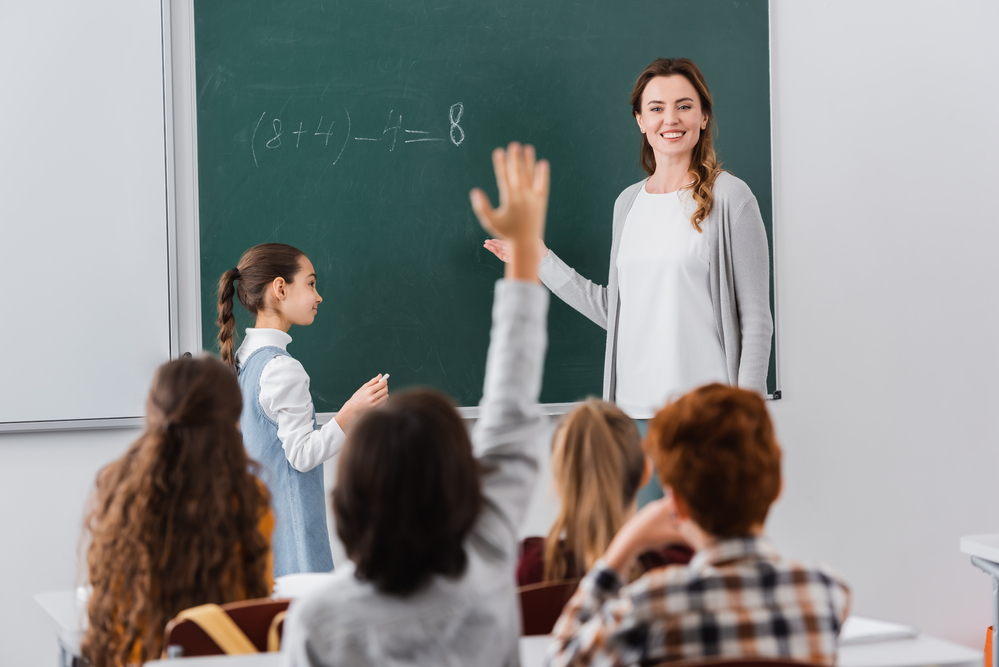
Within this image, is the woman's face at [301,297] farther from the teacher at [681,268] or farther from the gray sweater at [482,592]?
the gray sweater at [482,592]

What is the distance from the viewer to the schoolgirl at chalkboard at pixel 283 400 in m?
2.46

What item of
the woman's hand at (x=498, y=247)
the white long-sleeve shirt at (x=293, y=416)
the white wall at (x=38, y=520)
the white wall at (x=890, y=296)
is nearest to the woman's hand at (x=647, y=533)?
the white long-sleeve shirt at (x=293, y=416)

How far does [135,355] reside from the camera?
8.99ft

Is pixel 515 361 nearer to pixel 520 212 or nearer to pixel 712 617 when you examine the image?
pixel 520 212

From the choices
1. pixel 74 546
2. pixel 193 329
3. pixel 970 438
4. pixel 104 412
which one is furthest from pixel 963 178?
pixel 74 546

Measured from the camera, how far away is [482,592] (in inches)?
41.7

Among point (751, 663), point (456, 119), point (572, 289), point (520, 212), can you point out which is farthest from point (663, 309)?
point (751, 663)

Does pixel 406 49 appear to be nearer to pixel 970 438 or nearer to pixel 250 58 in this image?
pixel 250 58

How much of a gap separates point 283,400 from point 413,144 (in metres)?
1.04

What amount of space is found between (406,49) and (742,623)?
2.39 meters

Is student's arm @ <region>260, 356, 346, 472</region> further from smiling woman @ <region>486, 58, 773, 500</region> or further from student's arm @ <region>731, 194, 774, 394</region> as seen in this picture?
student's arm @ <region>731, 194, 774, 394</region>

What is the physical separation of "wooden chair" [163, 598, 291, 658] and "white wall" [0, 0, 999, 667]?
8.57ft

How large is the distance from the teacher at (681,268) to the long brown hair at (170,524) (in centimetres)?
160

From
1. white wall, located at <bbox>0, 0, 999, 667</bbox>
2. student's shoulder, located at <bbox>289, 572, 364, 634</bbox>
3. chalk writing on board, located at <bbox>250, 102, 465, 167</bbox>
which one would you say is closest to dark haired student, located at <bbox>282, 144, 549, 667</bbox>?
student's shoulder, located at <bbox>289, 572, 364, 634</bbox>
